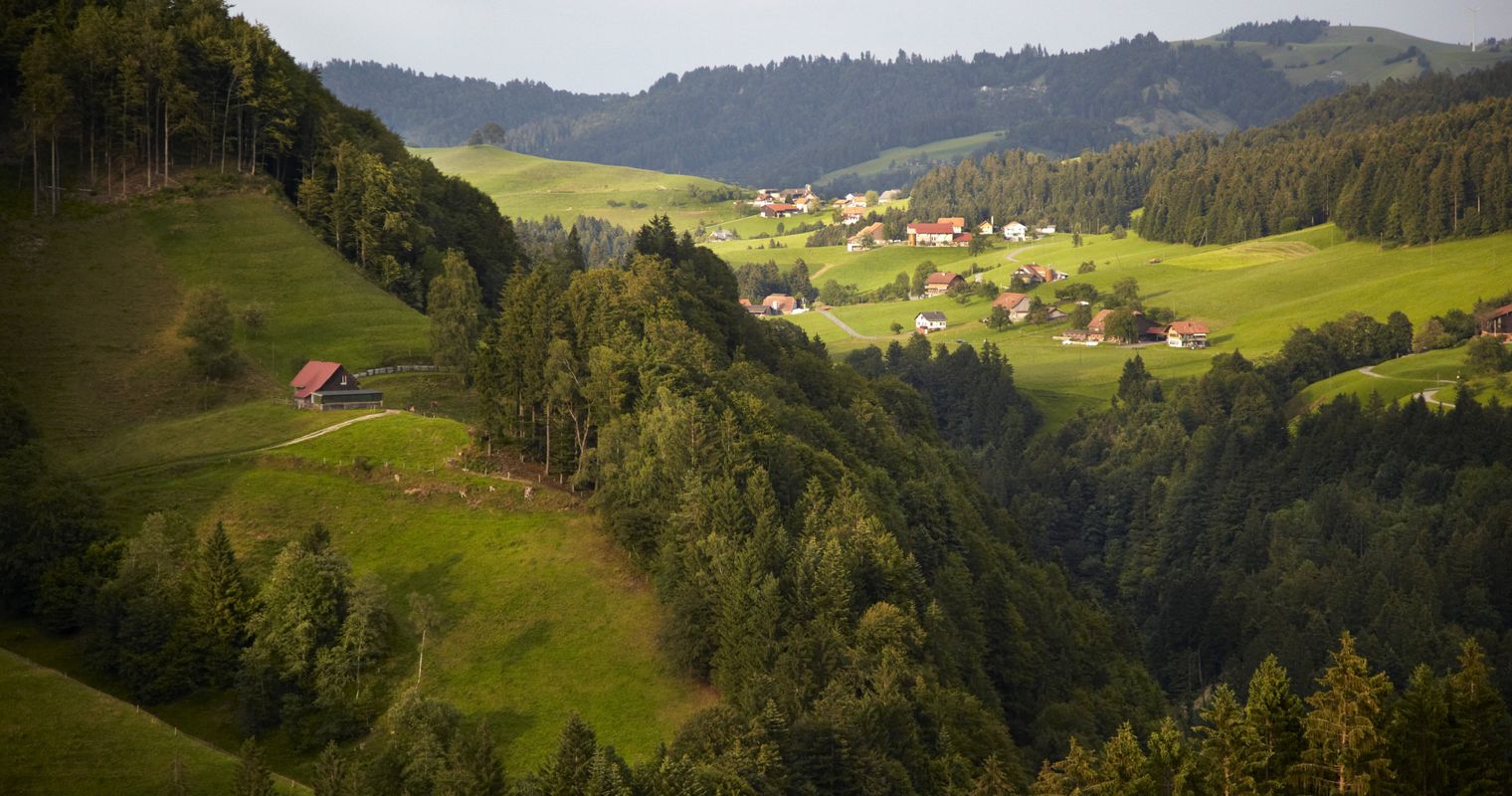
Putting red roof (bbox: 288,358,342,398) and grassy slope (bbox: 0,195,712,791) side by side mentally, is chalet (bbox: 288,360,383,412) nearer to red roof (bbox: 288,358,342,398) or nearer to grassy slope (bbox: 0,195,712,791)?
red roof (bbox: 288,358,342,398)

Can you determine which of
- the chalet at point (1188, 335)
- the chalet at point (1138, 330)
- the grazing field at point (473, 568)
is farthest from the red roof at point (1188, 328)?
the grazing field at point (473, 568)

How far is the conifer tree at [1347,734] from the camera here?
43938 mm

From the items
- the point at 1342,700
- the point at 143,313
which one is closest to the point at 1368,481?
the point at 1342,700

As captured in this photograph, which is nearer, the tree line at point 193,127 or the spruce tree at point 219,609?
the spruce tree at point 219,609

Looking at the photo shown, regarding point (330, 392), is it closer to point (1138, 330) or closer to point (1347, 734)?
point (1347, 734)

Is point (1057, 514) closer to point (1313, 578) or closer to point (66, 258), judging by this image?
point (1313, 578)

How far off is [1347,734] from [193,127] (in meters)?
100

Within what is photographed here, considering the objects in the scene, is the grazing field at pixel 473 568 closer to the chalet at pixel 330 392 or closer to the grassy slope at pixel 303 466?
the grassy slope at pixel 303 466

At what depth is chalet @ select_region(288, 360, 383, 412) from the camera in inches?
3406

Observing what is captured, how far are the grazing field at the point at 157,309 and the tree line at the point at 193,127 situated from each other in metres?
4.00

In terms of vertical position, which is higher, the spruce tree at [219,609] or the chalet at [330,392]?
the chalet at [330,392]

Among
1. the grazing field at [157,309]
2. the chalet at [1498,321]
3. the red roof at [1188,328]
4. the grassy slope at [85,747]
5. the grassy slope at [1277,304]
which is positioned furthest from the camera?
the red roof at [1188,328]

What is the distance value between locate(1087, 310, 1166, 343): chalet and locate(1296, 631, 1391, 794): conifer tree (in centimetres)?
14508

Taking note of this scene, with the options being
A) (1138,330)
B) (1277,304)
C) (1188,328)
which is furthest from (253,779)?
(1277,304)
